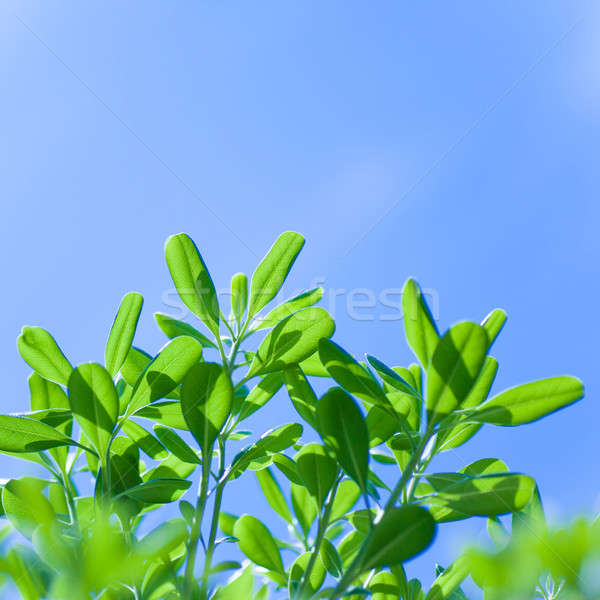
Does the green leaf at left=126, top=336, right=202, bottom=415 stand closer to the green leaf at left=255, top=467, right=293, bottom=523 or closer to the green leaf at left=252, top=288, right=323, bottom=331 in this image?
the green leaf at left=252, top=288, right=323, bottom=331

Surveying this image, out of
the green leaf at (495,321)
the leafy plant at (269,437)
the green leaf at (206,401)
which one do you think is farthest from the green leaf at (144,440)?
the green leaf at (495,321)

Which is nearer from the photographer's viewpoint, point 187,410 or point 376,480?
point 187,410

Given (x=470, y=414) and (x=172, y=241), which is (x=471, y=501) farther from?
(x=172, y=241)

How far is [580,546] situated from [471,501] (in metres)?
0.49

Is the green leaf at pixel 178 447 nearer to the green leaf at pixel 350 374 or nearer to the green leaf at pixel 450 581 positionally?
the green leaf at pixel 350 374

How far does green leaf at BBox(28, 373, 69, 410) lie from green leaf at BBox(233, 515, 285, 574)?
477 mm

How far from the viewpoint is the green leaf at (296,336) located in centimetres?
102

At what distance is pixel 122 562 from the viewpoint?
34 cm

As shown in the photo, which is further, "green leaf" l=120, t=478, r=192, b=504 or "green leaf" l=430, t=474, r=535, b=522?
"green leaf" l=120, t=478, r=192, b=504

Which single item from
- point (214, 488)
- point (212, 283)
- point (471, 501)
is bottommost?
point (471, 501)

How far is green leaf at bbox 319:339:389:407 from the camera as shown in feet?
2.99

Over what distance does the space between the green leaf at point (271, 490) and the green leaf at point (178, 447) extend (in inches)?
8.8

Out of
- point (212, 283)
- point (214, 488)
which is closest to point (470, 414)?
point (214, 488)

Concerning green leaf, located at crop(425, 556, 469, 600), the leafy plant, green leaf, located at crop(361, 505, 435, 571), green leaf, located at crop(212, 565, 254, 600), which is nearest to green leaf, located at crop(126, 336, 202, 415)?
the leafy plant
